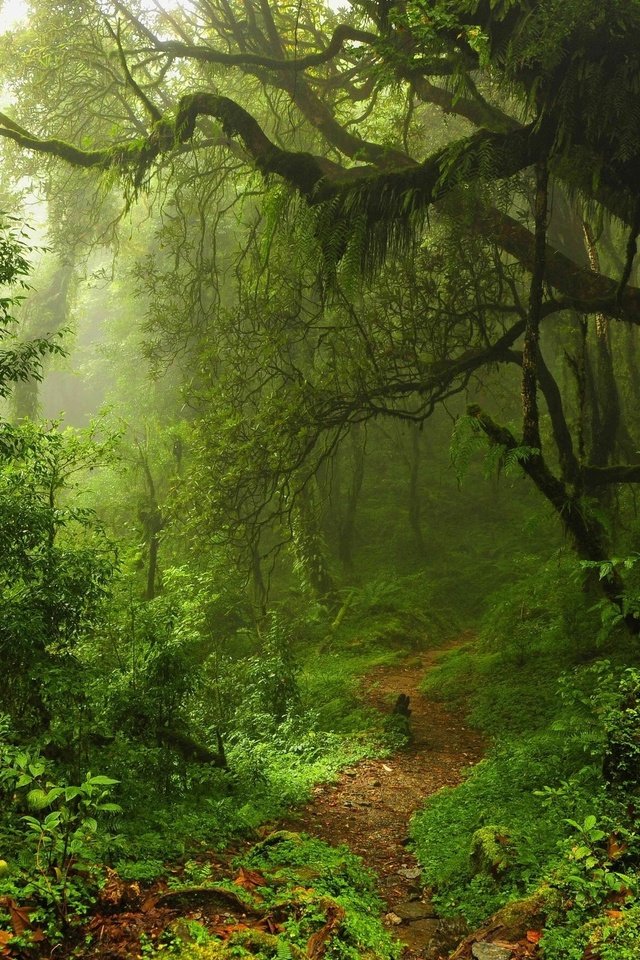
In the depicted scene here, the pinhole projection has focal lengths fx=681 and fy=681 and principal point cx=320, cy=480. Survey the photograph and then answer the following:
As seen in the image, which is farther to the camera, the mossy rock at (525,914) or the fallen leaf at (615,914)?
Answer: the mossy rock at (525,914)

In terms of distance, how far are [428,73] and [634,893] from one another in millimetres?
7196

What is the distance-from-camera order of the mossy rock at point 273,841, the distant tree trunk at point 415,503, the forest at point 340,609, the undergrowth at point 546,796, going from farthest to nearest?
1. the distant tree trunk at point 415,503
2. the mossy rock at point 273,841
3. the forest at point 340,609
4. the undergrowth at point 546,796

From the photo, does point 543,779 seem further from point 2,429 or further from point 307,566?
point 307,566

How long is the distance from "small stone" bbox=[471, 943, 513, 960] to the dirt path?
20.0 inches

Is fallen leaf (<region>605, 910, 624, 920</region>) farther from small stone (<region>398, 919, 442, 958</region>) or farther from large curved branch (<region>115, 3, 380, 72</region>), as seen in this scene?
large curved branch (<region>115, 3, 380, 72</region>)

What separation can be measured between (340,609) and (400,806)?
790 cm

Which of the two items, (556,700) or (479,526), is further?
(479,526)

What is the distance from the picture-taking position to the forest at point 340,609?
134 inches

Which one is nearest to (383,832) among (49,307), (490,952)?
(490,952)

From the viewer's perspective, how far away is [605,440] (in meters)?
9.17

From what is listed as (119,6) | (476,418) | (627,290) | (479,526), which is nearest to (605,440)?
(627,290)

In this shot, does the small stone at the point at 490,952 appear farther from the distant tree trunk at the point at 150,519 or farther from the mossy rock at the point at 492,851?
the distant tree trunk at the point at 150,519

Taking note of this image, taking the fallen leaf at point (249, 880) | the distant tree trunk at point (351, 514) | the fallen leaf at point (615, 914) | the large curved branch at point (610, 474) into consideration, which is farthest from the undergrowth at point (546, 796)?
the distant tree trunk at point (351, 514)

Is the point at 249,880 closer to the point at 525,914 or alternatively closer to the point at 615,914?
the point at 525,914
